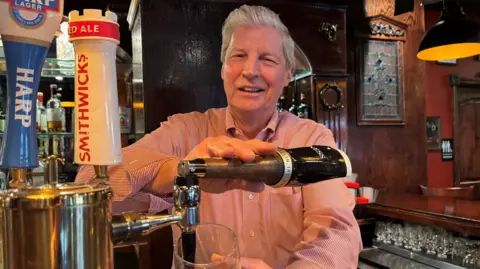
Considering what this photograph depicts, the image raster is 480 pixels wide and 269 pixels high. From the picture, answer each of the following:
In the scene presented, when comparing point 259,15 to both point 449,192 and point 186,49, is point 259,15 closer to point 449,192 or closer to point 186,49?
point 186,49

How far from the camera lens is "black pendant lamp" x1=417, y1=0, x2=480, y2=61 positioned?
2623mm

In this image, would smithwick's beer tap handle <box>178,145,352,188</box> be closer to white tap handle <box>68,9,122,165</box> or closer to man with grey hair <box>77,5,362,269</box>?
white tap handle <box>68,9,122,165</box>

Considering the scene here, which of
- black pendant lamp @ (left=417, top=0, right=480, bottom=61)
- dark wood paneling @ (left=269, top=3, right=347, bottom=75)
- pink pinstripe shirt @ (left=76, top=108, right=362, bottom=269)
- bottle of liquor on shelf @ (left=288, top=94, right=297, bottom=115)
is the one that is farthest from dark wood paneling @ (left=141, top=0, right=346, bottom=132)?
black pendant lamp @ (left=417, top=0, right=480, bottom=61)

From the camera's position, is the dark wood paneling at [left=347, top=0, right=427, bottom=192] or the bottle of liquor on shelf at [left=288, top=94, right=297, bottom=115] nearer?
the bottle of liquor on shelf at [left=288, top=94, right=297, bottom=115]

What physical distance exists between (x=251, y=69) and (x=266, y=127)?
0.65 feet

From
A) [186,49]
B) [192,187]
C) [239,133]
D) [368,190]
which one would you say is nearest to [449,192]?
[368,190]

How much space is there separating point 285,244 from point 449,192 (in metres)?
2.50

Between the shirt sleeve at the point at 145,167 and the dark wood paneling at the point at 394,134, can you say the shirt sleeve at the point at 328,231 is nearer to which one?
the shirt sleeve at the point at 145,167

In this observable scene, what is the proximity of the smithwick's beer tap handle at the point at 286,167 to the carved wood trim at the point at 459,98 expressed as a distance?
490 cm

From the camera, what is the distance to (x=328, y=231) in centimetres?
103

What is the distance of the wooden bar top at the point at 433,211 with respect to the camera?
1918 millimetres

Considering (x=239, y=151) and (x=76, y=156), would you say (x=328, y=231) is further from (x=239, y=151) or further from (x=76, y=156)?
(x=76, y=156)

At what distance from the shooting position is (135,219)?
46cm

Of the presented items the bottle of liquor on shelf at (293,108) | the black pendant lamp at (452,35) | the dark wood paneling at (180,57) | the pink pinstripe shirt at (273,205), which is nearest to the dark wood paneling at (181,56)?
the dark wood paneling at (180,57)
